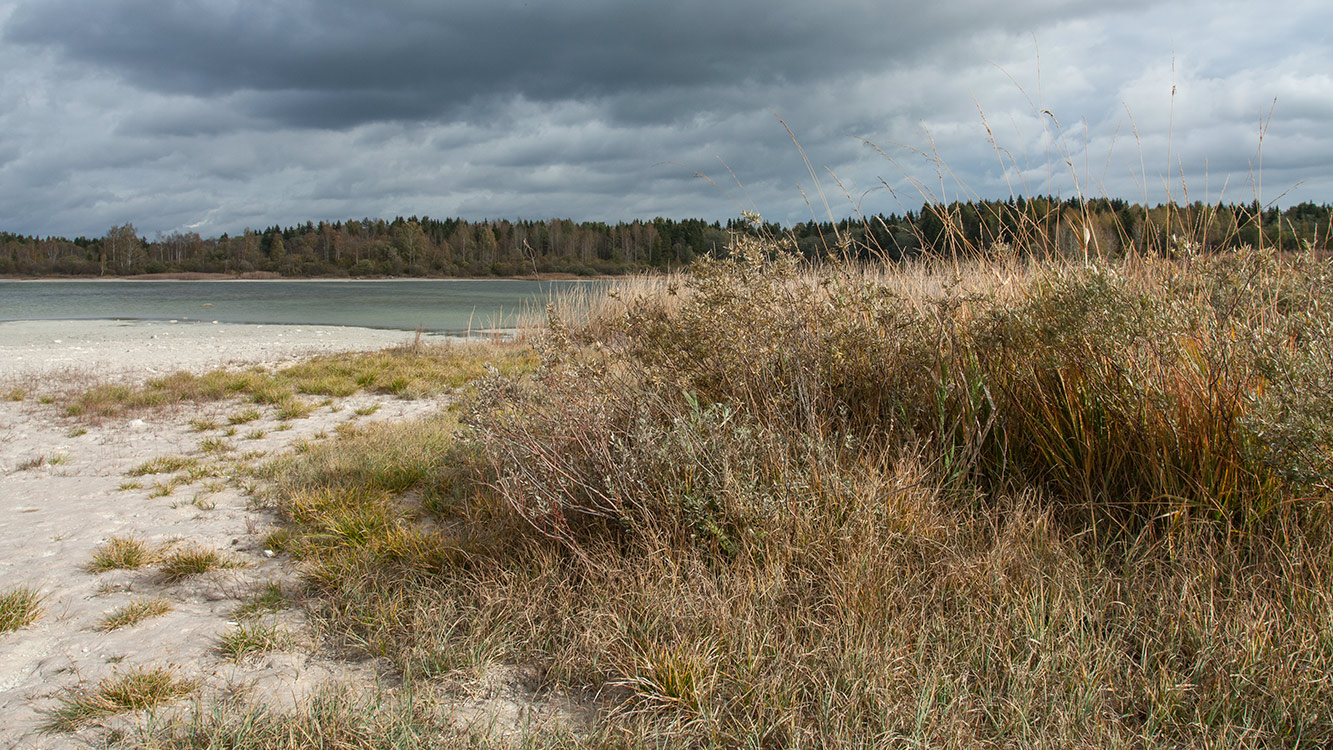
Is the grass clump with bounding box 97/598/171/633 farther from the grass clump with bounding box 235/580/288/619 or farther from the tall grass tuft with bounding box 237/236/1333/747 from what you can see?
the tall grass tuft with bounding box 237/236/1333/747

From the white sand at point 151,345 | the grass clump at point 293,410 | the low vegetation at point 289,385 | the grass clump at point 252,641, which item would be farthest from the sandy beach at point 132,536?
the white sand at point 151,345

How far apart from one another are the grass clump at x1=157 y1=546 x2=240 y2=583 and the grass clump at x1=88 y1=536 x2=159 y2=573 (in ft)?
0.27

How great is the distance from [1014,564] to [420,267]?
319 feet

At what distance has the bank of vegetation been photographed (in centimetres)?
192

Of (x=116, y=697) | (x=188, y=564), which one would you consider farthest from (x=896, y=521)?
(x=188, y=564)

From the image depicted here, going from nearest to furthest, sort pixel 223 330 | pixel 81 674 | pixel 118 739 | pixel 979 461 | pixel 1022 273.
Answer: pixel 118 739
pixel 81 674
pixel 979 461
pixel 1022 273
pixel 223 330

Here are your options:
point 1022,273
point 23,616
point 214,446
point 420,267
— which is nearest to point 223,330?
point 214,446

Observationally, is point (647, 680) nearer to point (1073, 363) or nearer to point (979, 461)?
point (979, 461)

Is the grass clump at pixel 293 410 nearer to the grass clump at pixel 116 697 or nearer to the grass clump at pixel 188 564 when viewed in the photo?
the grass clump at pixel 188 564

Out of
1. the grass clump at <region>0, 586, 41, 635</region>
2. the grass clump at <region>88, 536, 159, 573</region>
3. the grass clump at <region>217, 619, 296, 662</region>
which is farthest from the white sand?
the grass clump at <region>217, 619, 296, 662</region>

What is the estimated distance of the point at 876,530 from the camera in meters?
2.57

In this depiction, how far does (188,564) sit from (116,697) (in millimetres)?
1113

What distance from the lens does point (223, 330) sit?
19906 millimetres

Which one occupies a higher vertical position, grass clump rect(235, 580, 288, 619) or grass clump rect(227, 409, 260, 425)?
grass clump rect(227, 409, 260, 425)
